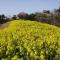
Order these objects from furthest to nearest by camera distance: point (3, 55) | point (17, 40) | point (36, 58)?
point (17, 40) → point (3, 55) → point (36, 58)

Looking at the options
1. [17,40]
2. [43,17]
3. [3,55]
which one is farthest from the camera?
[43,17]

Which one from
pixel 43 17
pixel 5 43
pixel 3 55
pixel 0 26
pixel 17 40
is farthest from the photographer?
pixel 43 17

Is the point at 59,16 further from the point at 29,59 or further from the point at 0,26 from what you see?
the point at 29,59

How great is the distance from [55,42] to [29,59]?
12.6ft

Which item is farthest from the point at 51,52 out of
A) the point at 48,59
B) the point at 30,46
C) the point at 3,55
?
the point at 3,55

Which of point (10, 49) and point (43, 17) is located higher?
point (10, 49)

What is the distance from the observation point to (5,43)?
16.6 metres

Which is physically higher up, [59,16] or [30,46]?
[30,46]

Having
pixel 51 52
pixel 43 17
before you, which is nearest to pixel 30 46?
pixel 51 52

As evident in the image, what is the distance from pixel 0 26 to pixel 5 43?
66.2ft

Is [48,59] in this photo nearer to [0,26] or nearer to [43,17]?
[0,26]

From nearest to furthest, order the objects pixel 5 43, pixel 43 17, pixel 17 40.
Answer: pixel 5 43
pixel 17 40
pixel 43 17

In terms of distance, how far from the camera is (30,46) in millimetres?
15859

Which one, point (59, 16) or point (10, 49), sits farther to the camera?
point (59, 16)
